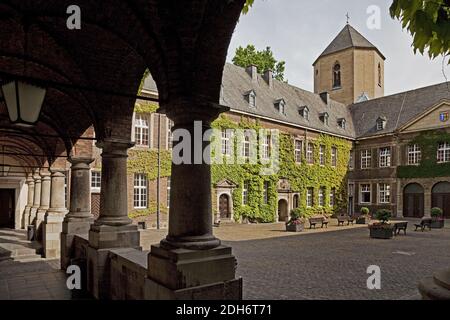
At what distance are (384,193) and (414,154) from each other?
407 cm

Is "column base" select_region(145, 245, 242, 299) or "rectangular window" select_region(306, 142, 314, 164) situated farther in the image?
"rectangular window" select_region(306, 142, 314, 164)

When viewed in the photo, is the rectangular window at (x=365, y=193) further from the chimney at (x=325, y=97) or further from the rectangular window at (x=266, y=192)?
the rectangular window at (x=266, y=192)

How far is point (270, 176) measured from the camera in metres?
26.1

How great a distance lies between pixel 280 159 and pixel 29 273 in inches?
797

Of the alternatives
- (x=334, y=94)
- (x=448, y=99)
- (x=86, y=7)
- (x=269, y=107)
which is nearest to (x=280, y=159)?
(x=269, y=107)

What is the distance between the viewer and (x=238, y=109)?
23734 mm

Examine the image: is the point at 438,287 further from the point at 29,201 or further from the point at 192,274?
the point at 29,201

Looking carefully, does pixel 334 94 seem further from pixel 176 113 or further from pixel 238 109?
pixel 176 113

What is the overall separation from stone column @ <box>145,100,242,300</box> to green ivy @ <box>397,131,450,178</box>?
1107 inches

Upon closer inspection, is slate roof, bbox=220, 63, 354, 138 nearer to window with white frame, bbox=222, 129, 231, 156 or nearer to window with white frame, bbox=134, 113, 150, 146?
window with white frame, bbox=222, 129, 231, 156

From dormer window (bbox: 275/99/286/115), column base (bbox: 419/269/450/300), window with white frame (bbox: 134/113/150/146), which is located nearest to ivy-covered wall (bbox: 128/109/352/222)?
window with white frame (bbox: 134/113/150/146)

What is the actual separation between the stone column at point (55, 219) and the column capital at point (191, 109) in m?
8.60

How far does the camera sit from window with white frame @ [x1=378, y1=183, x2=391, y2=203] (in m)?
29.6
